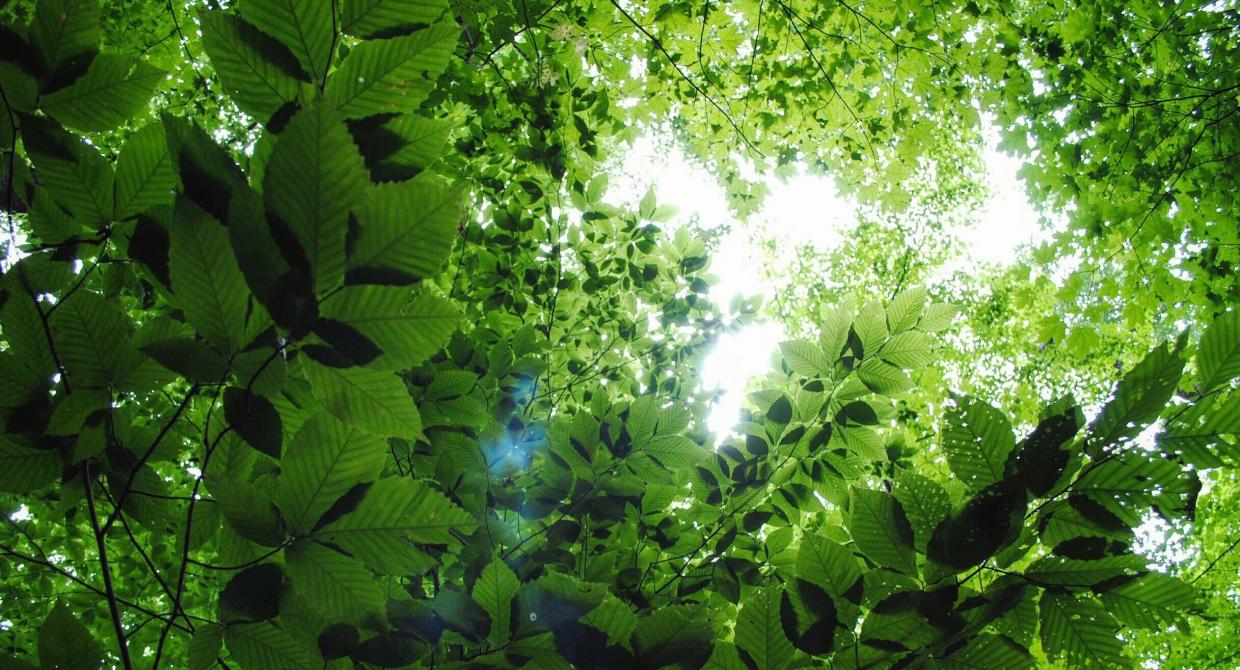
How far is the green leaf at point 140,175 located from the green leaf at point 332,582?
488mm

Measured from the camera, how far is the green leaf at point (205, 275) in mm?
550

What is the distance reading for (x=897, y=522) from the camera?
797 mm

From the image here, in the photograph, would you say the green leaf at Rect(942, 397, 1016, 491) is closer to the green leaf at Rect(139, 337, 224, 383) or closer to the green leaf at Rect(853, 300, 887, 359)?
the green leaf at Rect(853, 300, 887, 359)

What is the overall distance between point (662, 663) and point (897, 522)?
357mm

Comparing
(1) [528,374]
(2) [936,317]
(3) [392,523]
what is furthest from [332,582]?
(1) [528,374]

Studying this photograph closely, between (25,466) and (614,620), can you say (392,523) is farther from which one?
(25,466)

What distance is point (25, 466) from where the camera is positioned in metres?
0.88

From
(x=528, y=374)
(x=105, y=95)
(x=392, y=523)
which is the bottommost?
(x=392, y=523)

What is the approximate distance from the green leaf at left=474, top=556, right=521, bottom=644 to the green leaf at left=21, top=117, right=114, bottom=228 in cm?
70

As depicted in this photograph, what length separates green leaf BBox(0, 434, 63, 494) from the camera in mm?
867

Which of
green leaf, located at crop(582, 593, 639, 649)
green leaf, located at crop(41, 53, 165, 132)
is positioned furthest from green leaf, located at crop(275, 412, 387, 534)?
green leaf, located at crop(41, 53, 165, 132)

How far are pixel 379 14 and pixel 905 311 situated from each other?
123 cm

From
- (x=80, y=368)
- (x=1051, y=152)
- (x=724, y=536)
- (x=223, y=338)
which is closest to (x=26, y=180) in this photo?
(x=80, y=368)

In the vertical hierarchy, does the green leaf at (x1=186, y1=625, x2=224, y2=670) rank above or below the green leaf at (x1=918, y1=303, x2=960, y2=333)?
below
